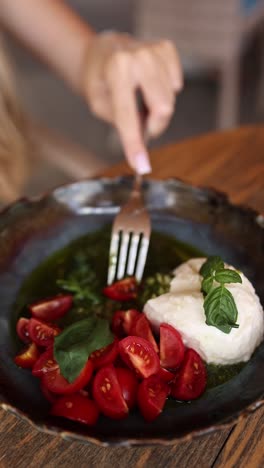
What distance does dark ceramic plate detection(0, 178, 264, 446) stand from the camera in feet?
2.99

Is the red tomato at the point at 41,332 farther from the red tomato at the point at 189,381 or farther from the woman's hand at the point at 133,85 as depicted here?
the woman's hand at the point at 133,85

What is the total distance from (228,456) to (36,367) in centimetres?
35

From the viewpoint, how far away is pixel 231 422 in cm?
87

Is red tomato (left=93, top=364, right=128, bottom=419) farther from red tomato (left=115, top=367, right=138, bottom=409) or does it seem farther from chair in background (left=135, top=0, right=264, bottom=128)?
chair in background (left=135, top=0, right=264, bottom=128)

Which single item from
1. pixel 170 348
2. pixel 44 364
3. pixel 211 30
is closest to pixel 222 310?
pixel 170 348

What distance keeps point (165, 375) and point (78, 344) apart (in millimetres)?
165

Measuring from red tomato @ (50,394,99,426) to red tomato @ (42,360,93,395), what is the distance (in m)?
0.01

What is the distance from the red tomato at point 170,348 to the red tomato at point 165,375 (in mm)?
15

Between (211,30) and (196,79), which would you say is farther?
(196,79)

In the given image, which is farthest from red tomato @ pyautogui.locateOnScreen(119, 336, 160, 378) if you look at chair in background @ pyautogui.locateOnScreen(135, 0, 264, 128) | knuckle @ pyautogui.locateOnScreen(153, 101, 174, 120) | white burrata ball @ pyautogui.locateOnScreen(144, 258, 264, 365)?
chair in background @ pyautogui.locateOnScreen(135, 0, 264, 128)

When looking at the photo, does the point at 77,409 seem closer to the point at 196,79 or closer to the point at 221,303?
the point at 221,303

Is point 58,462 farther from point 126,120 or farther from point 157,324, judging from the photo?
point 126,120

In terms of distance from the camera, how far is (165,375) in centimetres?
98

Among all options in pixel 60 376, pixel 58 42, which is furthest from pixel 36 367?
pixel 58 42
